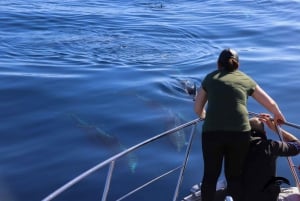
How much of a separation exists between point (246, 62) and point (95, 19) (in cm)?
1061

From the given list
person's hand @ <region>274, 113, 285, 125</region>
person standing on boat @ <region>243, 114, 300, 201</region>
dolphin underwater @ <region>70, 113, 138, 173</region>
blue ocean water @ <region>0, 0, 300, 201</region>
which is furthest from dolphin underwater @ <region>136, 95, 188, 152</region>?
person standing on boat @ <region>243, 114, 300, 201</region>

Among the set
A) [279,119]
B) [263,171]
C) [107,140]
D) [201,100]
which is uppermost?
[201,100]

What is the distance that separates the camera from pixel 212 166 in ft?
20.6

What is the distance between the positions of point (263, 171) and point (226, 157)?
464 millimetres

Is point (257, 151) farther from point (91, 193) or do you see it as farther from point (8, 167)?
point (8, 167)

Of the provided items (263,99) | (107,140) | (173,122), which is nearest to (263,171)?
(263,99)

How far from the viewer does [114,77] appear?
19.2 m

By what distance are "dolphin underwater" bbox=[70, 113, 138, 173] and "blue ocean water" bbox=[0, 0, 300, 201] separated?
0.04 metres

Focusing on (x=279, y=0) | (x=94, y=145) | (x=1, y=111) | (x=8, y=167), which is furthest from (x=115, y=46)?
(x=279, y=0)

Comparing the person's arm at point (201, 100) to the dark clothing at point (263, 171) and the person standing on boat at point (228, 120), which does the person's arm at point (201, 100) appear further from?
the dark clothing at point (263, 171)

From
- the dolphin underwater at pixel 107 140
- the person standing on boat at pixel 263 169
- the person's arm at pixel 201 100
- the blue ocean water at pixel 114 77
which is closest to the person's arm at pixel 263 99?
the person standing on boat at pixel 263 169

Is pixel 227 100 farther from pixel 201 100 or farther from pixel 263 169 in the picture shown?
pixel 263 169

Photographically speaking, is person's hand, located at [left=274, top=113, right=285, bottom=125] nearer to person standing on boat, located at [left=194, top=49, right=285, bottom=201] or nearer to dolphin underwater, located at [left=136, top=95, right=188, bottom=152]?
person standing on boat, located at [left=194, top=49, right=285, bottom=201]

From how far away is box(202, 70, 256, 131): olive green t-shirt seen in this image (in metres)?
6.16
